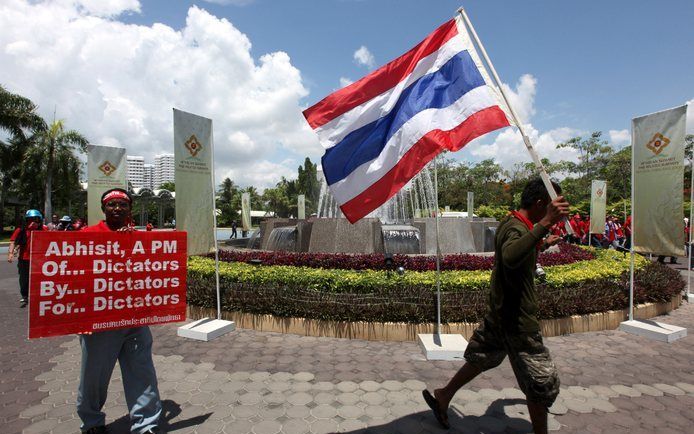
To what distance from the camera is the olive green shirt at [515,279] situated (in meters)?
2.61

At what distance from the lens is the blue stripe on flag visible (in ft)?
12.8

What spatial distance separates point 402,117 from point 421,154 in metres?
0.46

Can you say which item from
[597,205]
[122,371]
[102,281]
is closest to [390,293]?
[122,371]

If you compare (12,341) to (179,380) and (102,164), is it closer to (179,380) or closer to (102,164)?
(179,380)

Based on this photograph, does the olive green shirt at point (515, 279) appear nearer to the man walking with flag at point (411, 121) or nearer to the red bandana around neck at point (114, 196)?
the man walking with flag at point (411, 121)

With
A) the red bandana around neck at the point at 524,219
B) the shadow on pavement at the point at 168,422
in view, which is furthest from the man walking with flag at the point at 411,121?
the shadow on pavement at the point at 168,422

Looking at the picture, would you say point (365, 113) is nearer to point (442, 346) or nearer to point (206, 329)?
point (442, 346)

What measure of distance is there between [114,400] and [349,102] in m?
3.75

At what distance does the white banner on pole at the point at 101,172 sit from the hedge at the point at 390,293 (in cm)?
343

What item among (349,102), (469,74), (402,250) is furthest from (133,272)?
(402,250)

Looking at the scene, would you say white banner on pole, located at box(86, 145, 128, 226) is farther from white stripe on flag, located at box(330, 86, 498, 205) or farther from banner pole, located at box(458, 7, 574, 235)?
banner pole, located at box(458, 7, 574, 235)

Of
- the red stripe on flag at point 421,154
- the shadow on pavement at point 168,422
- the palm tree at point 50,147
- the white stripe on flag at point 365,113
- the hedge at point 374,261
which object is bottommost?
the shadow on pavement at point 168,422

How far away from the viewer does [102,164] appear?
879cm

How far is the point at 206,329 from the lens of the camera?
5.70 meters
